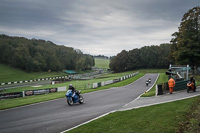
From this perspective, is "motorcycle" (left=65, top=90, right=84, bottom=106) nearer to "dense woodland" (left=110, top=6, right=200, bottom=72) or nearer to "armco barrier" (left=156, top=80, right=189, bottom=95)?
"armco barrier" (left=156, top=80, right=189, bottom=95)

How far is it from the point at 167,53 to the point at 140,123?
338 ft

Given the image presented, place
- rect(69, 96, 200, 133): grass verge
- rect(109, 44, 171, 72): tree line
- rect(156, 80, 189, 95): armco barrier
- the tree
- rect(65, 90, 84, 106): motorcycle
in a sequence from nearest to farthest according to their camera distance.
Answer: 1. rect(69, 96, 200, 133): grass verge
2. rect(65, 90, 84, 106): motorcycle
3. rect(156, 80, 189, 95): armco barrier
4. the tree
5. rect(109, 44, 171, 72): tree line

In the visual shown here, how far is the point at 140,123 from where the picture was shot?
8.22 meters

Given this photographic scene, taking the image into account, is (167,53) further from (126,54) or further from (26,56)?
(26,56)

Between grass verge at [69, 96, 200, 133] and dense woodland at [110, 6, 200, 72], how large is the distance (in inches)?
1164

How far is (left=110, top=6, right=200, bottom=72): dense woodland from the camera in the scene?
35.7 metres

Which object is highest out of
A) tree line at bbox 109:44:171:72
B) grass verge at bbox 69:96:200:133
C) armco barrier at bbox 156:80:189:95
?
tree line at bbox 109:44:171:72

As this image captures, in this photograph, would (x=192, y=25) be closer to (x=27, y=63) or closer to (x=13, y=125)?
(x=13, y=125)

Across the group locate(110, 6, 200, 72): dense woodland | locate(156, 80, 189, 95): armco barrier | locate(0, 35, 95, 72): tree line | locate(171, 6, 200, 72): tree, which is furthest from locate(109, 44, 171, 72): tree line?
locate(156, 80, 189, 95): armco barrier

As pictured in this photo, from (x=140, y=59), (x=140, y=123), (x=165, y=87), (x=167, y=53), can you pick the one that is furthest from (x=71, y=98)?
(x=140, y=59)

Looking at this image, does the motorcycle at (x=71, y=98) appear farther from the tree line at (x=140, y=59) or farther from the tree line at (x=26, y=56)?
the tree line at (x=140, y=59)

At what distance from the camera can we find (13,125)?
9.62m

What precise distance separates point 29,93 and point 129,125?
21686mm

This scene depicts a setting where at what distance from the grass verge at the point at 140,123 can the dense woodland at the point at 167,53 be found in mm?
29567
